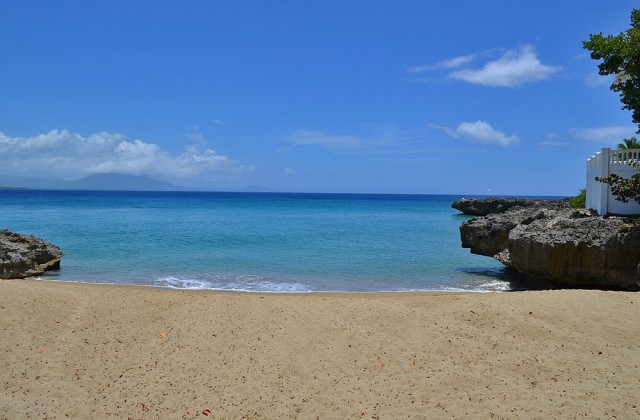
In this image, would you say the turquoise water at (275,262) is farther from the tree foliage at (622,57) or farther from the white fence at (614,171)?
the tree foliage at (622,57)

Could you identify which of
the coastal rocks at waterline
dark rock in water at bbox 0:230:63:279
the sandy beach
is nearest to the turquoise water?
dark rock in water at bbox 0:230:63:279

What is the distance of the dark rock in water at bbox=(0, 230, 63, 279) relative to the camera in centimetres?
1558

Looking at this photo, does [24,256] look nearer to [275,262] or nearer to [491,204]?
[275,262]

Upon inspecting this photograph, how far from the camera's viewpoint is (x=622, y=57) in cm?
1327

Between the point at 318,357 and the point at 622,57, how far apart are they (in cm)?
1210

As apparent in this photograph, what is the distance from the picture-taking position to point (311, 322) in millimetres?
9719

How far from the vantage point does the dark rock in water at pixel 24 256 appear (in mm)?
15578

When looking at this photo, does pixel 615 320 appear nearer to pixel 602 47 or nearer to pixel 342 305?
pixel 342 305

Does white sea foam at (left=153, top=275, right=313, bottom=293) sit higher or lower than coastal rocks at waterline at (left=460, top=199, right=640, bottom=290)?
lower

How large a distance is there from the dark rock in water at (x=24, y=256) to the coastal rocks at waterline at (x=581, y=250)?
53.2ft

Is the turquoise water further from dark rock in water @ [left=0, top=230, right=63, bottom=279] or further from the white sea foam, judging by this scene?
dark rock in water @ [left=0, top=230, right=63, bottom=279]

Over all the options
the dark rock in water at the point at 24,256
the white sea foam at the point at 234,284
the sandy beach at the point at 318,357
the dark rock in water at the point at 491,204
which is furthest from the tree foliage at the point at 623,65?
the dark rock in water at the point at 491,204

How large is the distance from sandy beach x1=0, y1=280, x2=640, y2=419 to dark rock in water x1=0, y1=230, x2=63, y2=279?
5.13m

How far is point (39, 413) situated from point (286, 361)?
358 cm
